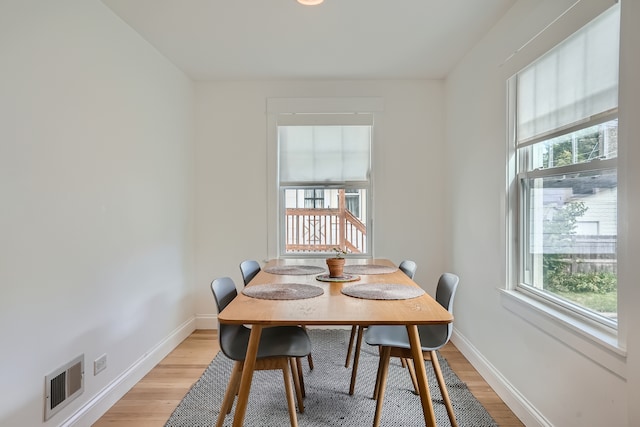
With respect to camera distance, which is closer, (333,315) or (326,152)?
(333,315)

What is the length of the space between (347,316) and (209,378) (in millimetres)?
1541

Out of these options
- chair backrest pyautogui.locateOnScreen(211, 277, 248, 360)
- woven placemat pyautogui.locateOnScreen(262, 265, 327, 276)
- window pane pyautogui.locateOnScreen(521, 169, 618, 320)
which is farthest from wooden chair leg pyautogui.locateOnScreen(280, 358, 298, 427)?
window pane pyautogui.locateOnScreen(521, 169, 618, 320)

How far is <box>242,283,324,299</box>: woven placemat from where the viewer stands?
1815 millimetres

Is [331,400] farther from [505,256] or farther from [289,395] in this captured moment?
[505,256]

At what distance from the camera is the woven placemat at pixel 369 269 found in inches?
97.3

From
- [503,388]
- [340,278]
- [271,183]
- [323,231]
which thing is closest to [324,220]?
[323,231]

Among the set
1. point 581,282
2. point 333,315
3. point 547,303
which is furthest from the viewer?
point 547,303

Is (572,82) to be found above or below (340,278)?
above

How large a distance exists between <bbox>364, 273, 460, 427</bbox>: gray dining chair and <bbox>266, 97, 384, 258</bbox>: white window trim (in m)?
1.47

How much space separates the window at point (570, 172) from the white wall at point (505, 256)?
10 cm

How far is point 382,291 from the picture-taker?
192 cm

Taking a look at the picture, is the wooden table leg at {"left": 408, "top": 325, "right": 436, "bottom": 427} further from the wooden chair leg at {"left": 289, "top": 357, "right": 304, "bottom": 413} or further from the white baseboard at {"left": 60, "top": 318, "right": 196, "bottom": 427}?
the white baseboard at {"left": 60, "top": 318, "right": 196, "bottom": 427}

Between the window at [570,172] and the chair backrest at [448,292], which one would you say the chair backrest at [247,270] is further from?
the window at [570,172]

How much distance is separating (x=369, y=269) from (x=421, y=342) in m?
0.67
